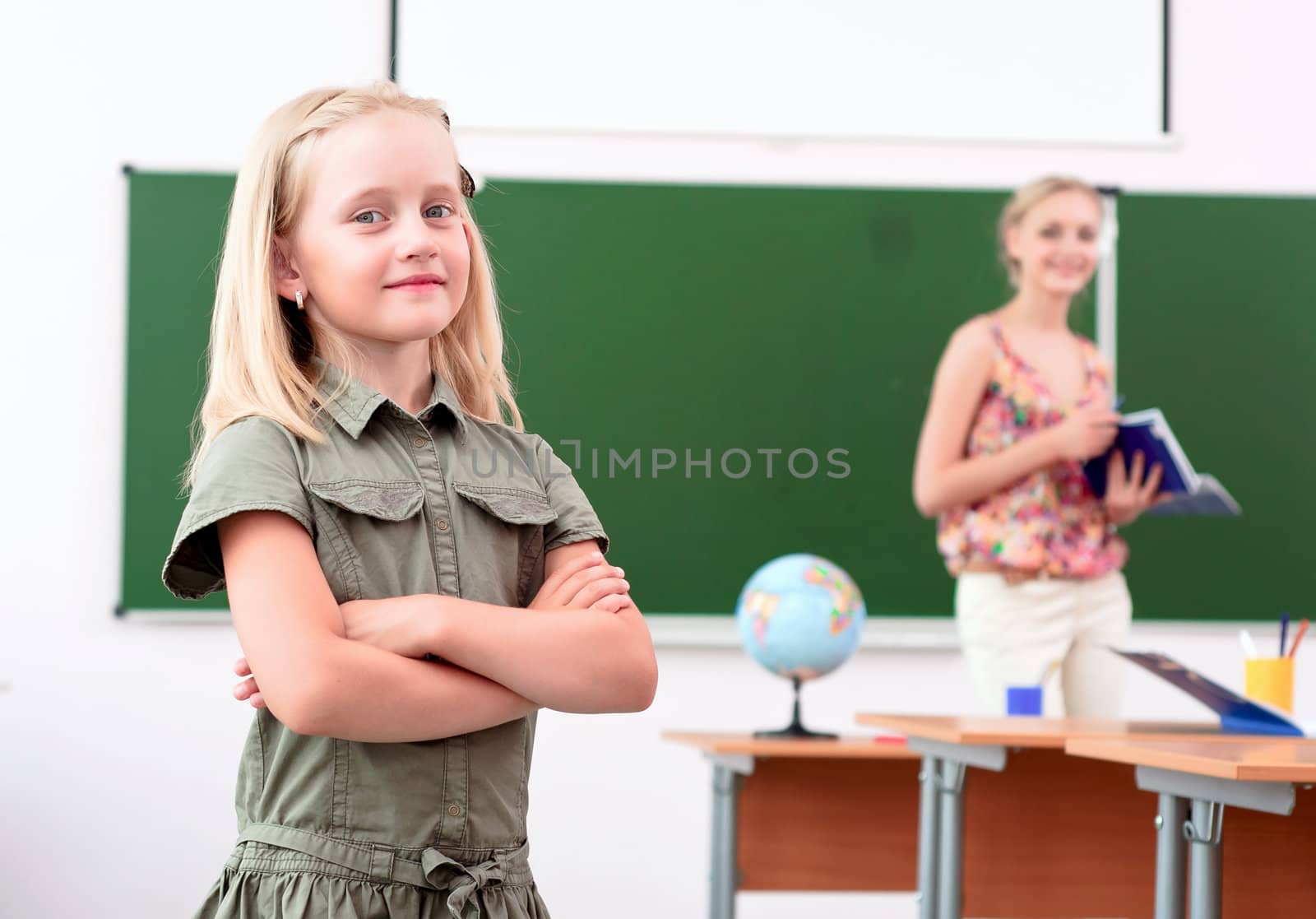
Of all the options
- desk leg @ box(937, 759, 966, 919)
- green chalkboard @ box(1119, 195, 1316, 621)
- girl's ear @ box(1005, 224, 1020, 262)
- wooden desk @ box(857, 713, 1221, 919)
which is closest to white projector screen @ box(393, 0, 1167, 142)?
green chalkboard @ box(1119, 195, 1316, 621)

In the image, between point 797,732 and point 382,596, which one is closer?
point 382,596

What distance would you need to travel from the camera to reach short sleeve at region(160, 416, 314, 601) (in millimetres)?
1074

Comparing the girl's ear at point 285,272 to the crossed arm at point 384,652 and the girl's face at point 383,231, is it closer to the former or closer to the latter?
the girl's face at point 383,231

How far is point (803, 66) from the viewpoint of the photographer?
14.4 ft

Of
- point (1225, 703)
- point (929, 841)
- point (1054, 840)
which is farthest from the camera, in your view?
point (1054, 840)

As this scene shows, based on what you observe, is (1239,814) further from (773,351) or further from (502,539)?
(773,351)

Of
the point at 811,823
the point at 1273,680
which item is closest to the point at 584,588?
the point at 1273,680

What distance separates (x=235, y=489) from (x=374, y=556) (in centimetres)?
12

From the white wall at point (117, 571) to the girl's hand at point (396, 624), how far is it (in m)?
3.12

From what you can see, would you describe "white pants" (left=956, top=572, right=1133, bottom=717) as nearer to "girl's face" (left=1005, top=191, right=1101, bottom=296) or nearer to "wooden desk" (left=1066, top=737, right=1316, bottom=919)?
"wooden desk" (left=1066, top=737, right=1316, bottom=919)

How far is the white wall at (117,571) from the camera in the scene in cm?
412

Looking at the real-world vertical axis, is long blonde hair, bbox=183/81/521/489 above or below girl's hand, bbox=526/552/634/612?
above

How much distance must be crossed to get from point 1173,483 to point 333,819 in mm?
2477

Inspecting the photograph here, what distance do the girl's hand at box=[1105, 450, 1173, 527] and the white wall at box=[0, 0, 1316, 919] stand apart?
1147 mm
